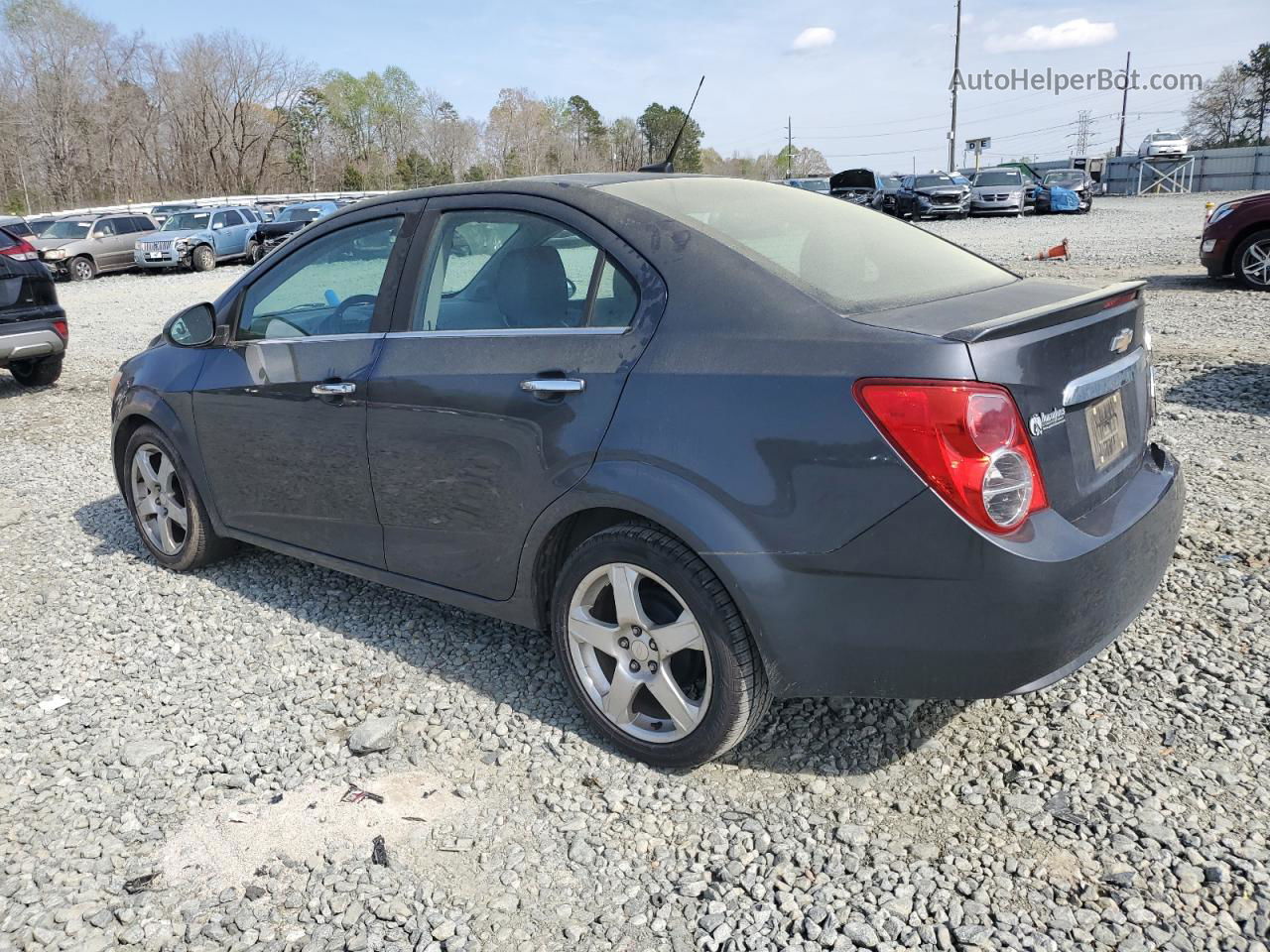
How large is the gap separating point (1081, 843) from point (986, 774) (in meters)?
0.35

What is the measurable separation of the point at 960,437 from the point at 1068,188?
37591mm

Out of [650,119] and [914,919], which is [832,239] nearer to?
[914,919]

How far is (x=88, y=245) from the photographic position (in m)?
24.8

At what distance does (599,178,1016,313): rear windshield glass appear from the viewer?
281 centimetres

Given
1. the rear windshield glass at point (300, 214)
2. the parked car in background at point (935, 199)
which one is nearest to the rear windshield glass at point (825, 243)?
the rear windshield glass at point (300, 214)

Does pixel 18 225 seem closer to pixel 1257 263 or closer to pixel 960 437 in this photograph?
pixel 1257 263

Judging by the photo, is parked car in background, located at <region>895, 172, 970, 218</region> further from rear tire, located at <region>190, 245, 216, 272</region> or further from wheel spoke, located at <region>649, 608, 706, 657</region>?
wheel spoke, located at <region>649, 608, 706, 657</region>

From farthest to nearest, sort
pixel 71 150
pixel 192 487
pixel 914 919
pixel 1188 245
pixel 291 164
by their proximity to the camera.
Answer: pixel 291 164 < pixel 71 150 < pixel 1188 245 < pixel 192 487 < pixel 914 919

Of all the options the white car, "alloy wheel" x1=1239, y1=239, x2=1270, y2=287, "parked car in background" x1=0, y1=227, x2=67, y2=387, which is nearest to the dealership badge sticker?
"parked car in background" x1=0, y1=227, x2=67, y2=387

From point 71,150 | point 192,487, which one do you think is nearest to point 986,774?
point 192,487

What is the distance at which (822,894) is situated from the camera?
2400 mm

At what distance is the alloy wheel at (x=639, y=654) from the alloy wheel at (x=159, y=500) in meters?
2.49

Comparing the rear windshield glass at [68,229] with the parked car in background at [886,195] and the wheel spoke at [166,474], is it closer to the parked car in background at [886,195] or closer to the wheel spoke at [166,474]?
the wheel spoke at [166,474]

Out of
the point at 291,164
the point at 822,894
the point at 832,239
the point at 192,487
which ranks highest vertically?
the point at 291,164
